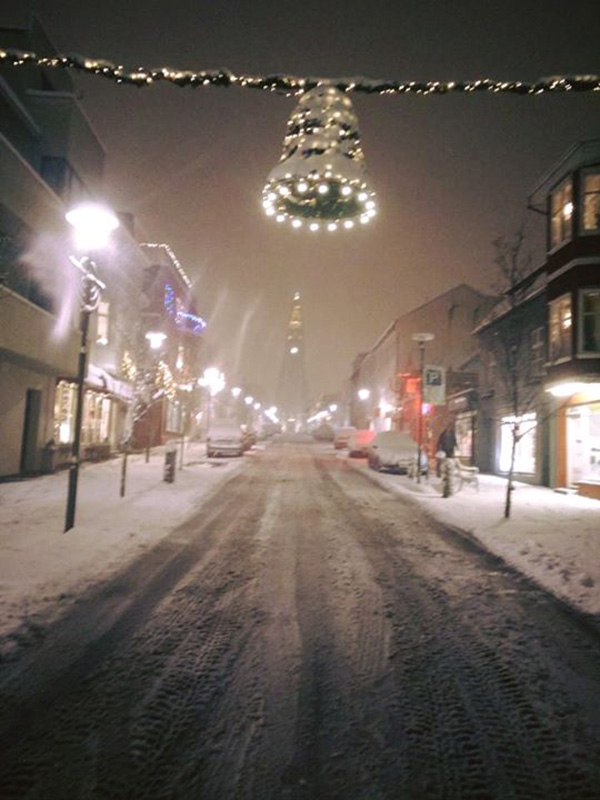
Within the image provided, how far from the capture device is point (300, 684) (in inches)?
166

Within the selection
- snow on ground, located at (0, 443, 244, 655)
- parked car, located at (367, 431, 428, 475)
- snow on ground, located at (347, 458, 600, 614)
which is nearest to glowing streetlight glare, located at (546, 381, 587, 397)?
snow on ground, located at (347, 458, 600, 614)

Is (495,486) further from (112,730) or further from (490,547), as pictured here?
(112,730)

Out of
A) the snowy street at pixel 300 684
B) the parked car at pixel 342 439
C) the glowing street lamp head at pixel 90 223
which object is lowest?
the snowy street at pixel 300 684

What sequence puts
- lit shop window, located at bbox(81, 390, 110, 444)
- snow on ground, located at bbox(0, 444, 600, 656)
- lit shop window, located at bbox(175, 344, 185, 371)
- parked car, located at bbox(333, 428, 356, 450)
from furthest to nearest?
lit shop window, located at bbox(175, 344, 185, 371), parked car, located at bbox(333, 428, 356, 450), lit shop window, located at bbox(81, 390, 110, 444), snow on ground, located at bbox(0, 444, 600, 656)

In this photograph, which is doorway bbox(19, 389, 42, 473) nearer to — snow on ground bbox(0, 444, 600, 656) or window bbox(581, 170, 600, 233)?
snow on ground bbox(0, 444, 600, 656)

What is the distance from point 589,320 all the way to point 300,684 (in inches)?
627

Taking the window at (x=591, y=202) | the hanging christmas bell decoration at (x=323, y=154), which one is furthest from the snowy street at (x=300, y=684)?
the window at (x=591, y=202)

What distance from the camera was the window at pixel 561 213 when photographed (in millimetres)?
17984

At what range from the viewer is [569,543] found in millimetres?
9539

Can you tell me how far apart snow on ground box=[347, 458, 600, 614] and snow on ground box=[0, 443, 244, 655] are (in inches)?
208

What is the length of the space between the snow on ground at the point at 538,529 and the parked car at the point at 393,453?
5121 millimetres

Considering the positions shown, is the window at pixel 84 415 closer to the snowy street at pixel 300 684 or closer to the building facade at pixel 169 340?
the building facade at pixel 169 340

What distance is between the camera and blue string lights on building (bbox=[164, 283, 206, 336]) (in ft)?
127

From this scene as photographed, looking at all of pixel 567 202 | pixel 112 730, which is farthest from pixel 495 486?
pixel 112 730
